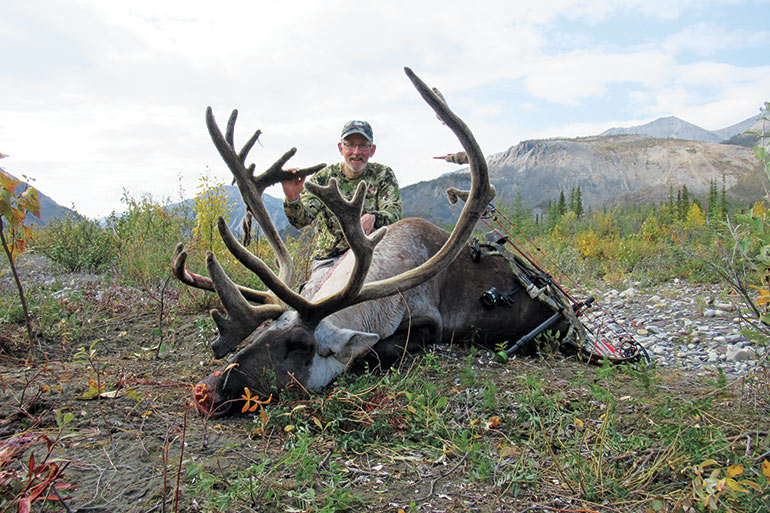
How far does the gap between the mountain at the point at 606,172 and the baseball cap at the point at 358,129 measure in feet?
284

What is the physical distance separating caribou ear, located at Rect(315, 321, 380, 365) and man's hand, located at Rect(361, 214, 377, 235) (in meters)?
1.62

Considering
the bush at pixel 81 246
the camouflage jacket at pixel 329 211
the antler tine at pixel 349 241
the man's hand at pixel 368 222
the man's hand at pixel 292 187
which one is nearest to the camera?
the antler tine at pixel 349 241

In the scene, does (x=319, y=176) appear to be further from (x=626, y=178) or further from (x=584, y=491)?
(x=626, y=178)

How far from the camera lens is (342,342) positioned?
9.98 ft

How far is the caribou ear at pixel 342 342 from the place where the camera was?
3035mm

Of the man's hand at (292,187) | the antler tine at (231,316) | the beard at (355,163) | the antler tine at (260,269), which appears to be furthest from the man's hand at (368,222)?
the antler tine at (231,316)

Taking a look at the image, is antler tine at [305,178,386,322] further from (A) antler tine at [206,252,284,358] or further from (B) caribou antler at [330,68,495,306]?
(A) antler tine at [206,252,284,358]

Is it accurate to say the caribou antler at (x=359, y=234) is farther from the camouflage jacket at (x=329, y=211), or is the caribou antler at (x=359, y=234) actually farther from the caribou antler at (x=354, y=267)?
the camouflage jacket at (x=329, y=211)

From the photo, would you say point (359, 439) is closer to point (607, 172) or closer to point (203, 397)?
point (203, 397)

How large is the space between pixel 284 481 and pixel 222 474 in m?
0.24

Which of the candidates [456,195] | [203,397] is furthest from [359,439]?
[456,195]

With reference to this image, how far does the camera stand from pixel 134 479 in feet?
6.02

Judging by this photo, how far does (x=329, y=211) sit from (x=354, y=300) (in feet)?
7.29

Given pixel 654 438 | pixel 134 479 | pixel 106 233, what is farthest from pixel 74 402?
pixel 106 233
